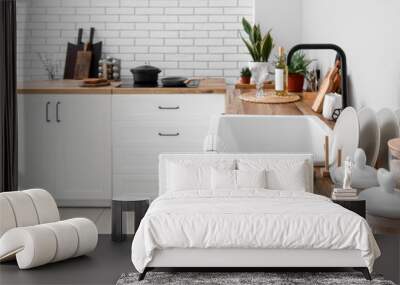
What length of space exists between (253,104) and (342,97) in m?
1.10

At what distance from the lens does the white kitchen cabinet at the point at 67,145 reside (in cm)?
817

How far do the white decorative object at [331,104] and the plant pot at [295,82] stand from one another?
1486mm

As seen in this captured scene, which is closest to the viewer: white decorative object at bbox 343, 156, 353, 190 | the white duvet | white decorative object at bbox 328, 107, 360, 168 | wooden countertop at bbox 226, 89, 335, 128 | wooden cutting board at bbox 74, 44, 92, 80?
the white duvet

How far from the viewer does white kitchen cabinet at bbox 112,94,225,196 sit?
26.8 ft

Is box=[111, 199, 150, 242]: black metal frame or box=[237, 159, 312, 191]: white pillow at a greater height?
box=[237, 159, 312, 191]: white pillow

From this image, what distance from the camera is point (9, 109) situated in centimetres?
757

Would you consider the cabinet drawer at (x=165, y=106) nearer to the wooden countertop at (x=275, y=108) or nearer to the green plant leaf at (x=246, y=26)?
the wooden countertop at (x=275, y=108)

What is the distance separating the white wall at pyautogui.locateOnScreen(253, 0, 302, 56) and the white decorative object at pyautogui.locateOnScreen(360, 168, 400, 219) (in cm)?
469

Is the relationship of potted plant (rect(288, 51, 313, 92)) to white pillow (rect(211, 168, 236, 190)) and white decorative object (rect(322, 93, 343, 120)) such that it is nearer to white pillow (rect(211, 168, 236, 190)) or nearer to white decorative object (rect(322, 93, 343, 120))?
white decorative object (rect(322, 93, 343, 120))

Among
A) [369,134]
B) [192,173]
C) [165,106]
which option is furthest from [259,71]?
[369,134]

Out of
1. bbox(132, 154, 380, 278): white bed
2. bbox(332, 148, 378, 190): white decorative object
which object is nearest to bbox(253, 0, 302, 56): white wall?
bbox(332, 148, 378, 190): white decorative object

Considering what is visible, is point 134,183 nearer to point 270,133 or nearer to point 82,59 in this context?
point 82,59

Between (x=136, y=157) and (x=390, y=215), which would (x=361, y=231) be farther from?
(x=136, y=157)

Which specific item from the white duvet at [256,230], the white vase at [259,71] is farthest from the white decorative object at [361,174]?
the white vase at [259,71]
